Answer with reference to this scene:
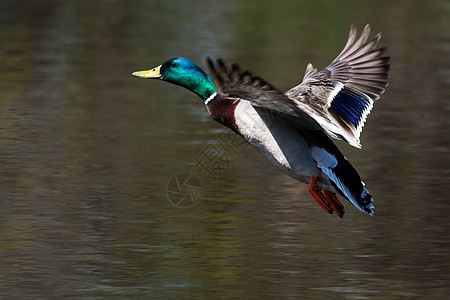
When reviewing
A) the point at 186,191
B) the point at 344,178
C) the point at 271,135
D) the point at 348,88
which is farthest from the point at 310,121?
the point at 186,191

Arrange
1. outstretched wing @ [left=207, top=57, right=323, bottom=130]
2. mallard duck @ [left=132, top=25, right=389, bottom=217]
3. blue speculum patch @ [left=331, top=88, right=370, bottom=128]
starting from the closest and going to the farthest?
outstretched wing @ [left=207, top=57, right=323, bottom=130] < mallard duck @ [left=132, top=25, right=389, bottom=217] < blue speculum patch @ [left=331, top=88, right=370, bottom=128]

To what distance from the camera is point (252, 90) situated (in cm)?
560

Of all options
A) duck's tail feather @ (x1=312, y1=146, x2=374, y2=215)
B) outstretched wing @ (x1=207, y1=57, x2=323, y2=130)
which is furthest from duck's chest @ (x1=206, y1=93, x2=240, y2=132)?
duck's tail feather @ (x1=312, y1=146, x2=374, y2=215)

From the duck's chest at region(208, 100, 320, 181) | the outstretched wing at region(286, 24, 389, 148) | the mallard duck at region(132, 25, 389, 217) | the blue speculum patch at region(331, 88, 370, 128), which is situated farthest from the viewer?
the blue speculum patch at region(331, 88, 370, 128)

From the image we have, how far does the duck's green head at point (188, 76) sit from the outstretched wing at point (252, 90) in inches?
37.9

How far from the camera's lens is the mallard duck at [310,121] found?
641cm

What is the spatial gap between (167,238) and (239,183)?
1.92 meters

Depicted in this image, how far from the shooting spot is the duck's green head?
7176 mm

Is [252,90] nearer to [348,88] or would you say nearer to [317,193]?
[317,193]

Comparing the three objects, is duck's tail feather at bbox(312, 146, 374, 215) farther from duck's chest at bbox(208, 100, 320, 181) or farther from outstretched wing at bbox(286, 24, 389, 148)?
outstretched wing at bbox(286, 24, 389, 148)

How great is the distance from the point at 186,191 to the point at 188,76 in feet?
6.72

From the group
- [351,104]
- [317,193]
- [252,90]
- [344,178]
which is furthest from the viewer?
[351,104]

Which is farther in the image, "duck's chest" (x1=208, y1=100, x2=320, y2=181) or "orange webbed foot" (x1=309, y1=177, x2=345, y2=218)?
"orange webbed foot" (x1=309, y1=177, x2=345, y2=218)

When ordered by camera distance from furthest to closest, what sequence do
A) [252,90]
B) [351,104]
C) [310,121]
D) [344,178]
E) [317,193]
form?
1. [351,104]
2. [317,193]
3. [344,178]
4. [310,121]
5. [252,90]
